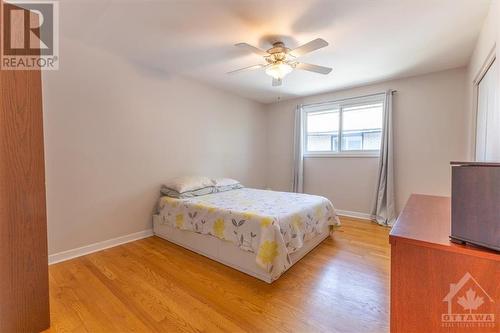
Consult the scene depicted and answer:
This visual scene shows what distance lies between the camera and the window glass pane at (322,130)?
4.27 m

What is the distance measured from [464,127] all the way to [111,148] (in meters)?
4.67

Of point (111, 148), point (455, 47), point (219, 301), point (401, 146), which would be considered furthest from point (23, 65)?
point (401, 146)

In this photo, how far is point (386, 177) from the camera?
3559 mm

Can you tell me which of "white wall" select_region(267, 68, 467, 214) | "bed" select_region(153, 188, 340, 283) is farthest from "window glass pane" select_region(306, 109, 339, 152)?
"bed" select_region(153, 188, 340, 283)

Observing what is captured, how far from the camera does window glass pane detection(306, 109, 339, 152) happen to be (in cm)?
427

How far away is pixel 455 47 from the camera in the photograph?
250cm

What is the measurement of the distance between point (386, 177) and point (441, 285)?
3.03 metres

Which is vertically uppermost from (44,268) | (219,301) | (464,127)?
(464,127)

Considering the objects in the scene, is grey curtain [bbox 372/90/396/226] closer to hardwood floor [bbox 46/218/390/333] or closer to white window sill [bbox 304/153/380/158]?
white window sill [bbox 304/153/380/158]

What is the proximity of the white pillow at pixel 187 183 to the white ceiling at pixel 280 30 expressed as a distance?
61.5 inches

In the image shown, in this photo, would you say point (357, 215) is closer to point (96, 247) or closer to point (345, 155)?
point (345, 155)

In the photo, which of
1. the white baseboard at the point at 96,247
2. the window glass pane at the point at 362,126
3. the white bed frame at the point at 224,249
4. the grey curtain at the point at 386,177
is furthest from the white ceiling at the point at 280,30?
the white baseboard at the point at 96,247

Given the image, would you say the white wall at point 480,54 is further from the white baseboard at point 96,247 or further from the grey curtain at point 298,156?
the white baseboard at point 96,247

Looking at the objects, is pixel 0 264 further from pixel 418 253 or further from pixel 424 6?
pixel 424 6
